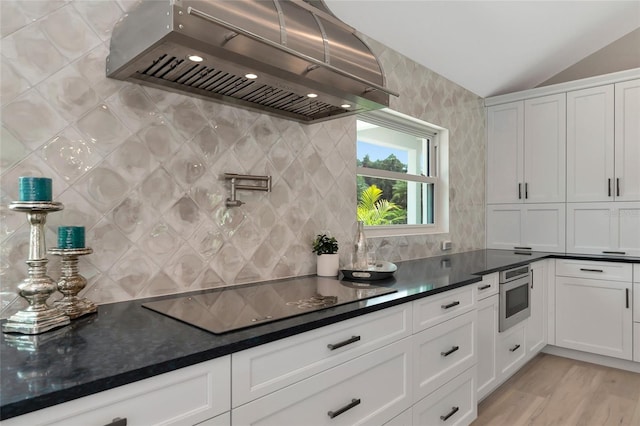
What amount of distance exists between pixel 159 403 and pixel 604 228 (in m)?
3.68

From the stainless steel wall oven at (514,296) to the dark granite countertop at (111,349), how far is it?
1.37 m

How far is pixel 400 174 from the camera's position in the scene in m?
3.06

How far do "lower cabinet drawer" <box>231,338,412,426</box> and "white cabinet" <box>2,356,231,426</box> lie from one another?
3.9 inches

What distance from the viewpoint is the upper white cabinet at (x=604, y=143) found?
3.18 m

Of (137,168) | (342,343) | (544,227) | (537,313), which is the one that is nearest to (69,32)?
(137,168)

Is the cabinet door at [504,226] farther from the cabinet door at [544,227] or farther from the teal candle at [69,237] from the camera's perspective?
the teal candle at [69,237]

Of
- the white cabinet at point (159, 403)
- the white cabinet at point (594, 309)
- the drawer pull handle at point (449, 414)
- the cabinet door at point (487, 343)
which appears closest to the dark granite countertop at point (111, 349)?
the white cabinet at point (159, 403)

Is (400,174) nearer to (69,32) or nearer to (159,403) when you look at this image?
(69,32)

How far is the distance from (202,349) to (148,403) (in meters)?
0.16

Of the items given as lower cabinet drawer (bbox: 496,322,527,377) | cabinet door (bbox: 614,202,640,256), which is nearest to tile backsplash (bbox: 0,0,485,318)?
lower cabinet drawer (bbox: 496,322,527,377)

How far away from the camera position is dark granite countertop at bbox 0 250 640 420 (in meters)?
0.75

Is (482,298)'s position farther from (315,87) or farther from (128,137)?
(128,137)

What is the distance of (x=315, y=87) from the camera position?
1535 millimetres

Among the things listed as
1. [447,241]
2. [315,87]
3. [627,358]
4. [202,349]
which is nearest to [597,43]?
[447,241]
